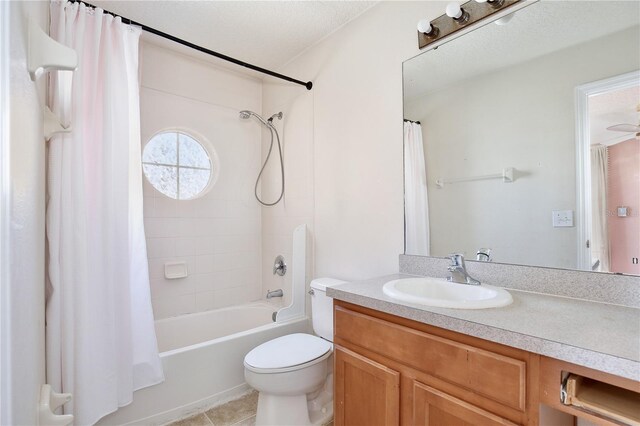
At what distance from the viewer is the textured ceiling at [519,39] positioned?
3.67 feet

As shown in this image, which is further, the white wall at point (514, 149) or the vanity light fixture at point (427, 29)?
the vanity light fixture at point (427, 29)

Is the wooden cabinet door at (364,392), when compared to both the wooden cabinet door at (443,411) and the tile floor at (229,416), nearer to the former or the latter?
the wooden cabinet door at (443,411)

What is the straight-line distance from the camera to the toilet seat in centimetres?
156

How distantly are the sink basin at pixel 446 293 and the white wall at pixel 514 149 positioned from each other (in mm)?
229

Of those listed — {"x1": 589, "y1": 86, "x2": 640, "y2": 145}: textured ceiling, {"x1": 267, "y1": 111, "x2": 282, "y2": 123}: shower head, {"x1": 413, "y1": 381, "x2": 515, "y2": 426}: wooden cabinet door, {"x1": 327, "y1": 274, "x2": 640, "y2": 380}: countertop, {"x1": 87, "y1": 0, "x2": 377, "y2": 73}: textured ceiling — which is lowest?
{"x1": 413, "y1": 381, "x2": 515, "y2": 426}: wooden cabinet door

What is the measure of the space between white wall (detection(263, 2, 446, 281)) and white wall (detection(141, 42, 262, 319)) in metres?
0.66

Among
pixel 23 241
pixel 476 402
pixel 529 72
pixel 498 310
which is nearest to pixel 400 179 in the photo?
pixel 529 72

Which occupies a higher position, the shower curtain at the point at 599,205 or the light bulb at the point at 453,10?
the light bulb at the point at 453,10

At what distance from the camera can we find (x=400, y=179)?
1748 millimetres

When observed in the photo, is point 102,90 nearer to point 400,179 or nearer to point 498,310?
point 400,179

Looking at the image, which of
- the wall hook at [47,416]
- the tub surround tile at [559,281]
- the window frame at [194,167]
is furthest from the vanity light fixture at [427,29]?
the wall hook at [47,416]

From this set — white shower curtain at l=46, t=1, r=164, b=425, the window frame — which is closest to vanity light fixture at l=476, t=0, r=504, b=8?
white shower curtain at l=46, t=1, r=164, b=425

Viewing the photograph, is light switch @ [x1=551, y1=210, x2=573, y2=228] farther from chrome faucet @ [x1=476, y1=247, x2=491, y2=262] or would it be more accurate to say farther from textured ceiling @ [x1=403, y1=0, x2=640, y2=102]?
textured ceiling @ [x1=403, y1=0, x2=640, y2=102]

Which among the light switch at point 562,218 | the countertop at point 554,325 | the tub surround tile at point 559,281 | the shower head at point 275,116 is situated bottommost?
the countertop at point 554,325
